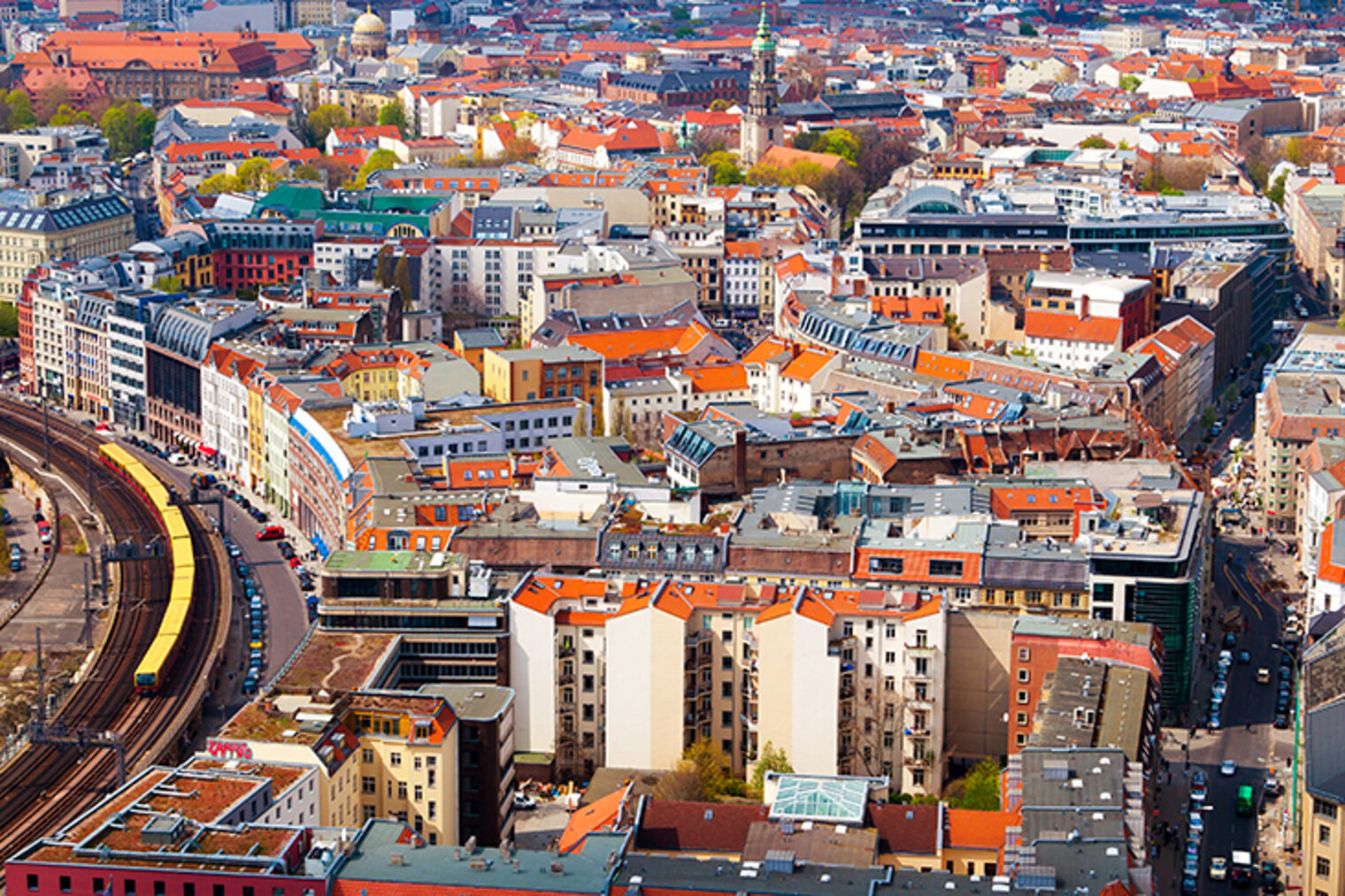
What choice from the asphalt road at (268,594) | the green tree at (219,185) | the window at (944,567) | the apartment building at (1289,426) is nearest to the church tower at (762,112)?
the green tree at (219,185)

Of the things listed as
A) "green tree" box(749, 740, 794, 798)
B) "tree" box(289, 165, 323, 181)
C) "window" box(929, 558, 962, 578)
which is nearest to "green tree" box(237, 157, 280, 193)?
"tree" box(289, 165, 323, 181)

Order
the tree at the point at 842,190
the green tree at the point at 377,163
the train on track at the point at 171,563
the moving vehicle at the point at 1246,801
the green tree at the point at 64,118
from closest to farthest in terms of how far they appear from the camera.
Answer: the moving vehicle at the point at 1246,801
the train on track at the point at 171,563
the tree at the point at 842,190
the green tree at the point at 377,163
the green tree at the point at 64,118

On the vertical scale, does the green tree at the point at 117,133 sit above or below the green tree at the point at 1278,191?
above

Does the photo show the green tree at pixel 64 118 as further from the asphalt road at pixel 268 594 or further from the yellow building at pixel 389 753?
the yellow building at pixel 389 753

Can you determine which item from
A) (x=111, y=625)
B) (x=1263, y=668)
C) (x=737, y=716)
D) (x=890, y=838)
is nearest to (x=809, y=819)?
(x=890, y=838)

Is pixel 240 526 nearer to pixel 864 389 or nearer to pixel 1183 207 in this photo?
pixel 864 389

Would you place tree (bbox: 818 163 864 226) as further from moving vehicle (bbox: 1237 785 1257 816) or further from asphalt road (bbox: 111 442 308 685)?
moving vehicle (bbox: 1237 785 1257 816)

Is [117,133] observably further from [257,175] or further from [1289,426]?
[1289,426]
